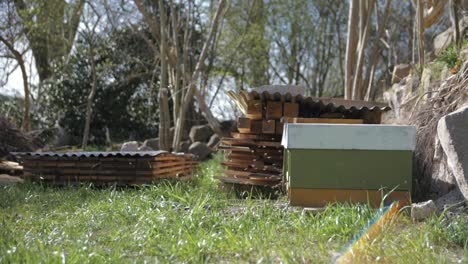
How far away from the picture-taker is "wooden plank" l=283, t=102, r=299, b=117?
275 inches

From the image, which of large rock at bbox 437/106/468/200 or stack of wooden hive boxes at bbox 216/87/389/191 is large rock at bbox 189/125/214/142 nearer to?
stack of wooden hive boxes at bbox 216/87/389/191

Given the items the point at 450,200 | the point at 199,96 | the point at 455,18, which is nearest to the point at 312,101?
the point at 450,200

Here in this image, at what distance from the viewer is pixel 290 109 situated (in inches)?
276

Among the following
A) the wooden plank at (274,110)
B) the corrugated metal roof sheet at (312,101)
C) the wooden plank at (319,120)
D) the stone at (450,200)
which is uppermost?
the corrugated metal roof sheet at (312,101)

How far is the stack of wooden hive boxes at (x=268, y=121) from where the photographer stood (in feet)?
22.7

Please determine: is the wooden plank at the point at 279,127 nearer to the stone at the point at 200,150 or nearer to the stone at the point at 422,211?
the stone at the point at 422,211

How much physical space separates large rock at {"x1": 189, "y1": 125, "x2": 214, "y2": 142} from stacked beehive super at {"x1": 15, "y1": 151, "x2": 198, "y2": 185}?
737cm

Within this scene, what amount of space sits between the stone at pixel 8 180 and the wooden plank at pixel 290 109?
4377 millimetres

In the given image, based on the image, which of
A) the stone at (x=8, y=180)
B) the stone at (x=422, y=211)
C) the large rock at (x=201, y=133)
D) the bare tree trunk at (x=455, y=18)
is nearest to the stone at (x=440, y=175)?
the stone at (x=422, y=211)

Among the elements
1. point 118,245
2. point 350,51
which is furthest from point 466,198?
point 350,51

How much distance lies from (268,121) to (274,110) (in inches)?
6.3

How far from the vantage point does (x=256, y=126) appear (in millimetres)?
7180

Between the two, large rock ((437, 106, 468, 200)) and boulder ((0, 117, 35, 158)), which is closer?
large rock ((437, 106, 468, 200))

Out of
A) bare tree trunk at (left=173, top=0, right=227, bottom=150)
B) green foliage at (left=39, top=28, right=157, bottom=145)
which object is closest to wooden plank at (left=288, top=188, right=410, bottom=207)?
bare tree trunk at (left=173, top=0, right=227, bottom=150)
